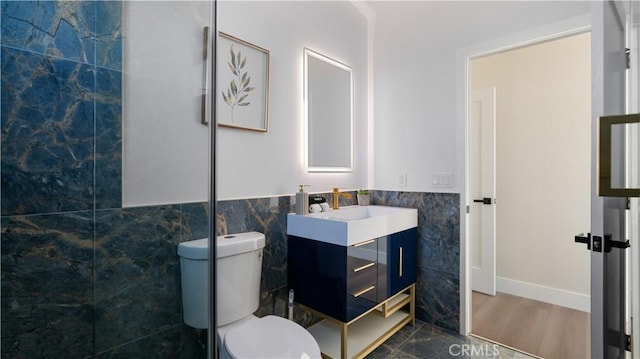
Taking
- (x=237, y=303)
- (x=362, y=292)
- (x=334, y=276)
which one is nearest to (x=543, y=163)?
(x=362, y=292)

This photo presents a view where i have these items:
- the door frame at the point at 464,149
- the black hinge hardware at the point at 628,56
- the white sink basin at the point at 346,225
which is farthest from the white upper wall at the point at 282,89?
the black hinge hardware at the point at 628,56

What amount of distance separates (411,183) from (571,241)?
1.48 meters

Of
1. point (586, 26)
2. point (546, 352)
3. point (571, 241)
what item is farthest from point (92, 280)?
point (571, 241)

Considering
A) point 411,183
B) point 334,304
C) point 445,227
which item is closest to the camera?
point 334,304

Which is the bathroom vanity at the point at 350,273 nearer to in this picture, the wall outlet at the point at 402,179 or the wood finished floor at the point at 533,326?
the wall outlet at the point at 402,179

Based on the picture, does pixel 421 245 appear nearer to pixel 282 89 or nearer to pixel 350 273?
pixel 350 273

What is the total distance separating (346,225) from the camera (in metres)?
1.65

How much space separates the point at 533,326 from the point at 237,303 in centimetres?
219

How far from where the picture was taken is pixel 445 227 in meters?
2.20

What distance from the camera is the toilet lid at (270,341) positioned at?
46.8 inches

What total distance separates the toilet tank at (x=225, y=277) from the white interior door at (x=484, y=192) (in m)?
2.10

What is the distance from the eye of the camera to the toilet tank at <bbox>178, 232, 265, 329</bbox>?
1.11 m

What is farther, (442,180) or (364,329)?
(442,180)

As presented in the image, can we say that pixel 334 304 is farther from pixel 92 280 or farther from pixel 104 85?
pixel 104 85
